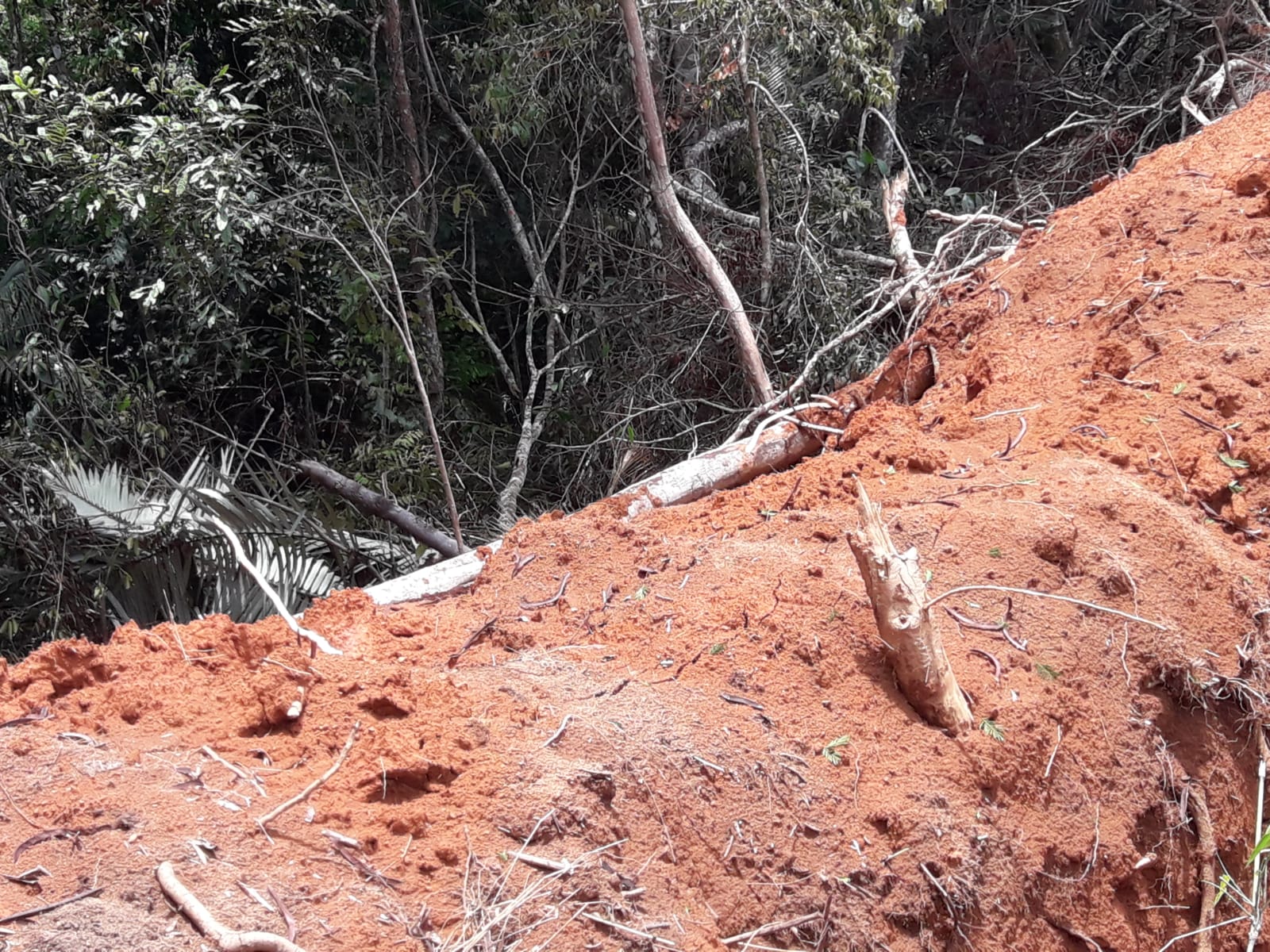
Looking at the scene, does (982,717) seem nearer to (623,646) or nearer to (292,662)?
(623,646)

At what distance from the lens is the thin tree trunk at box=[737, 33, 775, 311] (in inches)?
240

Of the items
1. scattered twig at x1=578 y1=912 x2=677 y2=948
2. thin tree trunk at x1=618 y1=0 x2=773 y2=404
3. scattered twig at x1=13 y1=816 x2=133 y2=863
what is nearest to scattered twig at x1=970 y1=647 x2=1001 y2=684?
scattered twig at x1=578 y1=912 x2=677 y2=948

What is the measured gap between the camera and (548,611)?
8.77 ft

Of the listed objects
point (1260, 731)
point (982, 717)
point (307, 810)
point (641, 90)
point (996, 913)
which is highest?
point (641, 90)

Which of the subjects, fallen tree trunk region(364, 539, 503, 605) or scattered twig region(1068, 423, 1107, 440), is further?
scattered twig region(1068, 423, 1107, 440)

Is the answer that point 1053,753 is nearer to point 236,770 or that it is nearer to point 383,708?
point 383,708

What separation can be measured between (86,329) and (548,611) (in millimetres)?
5483

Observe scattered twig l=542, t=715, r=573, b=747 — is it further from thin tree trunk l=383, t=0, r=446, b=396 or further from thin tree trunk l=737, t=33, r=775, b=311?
thin tree trunk l=737, t=33, r=775, b=311

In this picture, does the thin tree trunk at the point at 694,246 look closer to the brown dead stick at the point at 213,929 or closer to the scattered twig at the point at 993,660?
the scattered twig at the point at 993,660

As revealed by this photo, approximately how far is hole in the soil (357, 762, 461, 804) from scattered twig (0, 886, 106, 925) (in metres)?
0.46

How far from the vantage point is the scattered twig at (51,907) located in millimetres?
1483

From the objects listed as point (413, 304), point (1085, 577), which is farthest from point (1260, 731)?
point (413, 304)

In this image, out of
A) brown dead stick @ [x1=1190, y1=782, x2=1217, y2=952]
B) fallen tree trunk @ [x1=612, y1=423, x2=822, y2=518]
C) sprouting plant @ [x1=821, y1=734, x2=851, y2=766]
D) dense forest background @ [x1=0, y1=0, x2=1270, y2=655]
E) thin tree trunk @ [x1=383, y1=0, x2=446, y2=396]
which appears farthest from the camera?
thin tree trunk @ [x1=383, y1=0, x2=446, y2=396]

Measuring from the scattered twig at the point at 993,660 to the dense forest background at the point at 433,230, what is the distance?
2769mm
